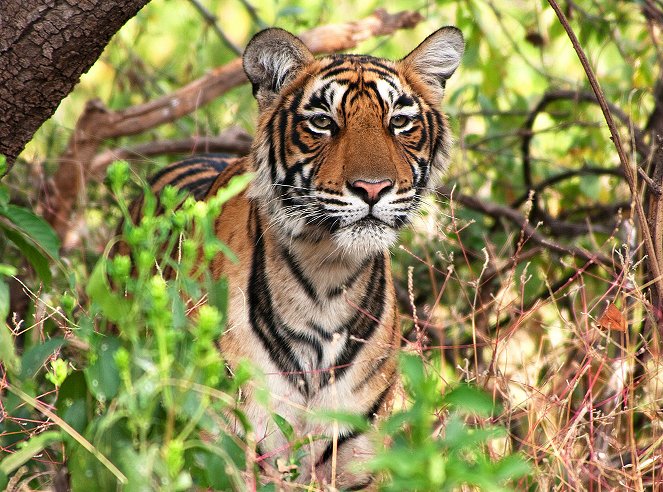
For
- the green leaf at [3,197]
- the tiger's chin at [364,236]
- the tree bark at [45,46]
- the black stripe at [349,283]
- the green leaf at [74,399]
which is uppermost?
the tree bark at [45,46]

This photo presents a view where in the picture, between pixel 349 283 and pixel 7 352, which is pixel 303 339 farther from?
pixel 7 352

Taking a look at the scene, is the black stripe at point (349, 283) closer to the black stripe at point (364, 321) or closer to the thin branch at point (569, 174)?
the black stripe at point (364, 321)

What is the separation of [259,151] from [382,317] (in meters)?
0.66

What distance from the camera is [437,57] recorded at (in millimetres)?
3344

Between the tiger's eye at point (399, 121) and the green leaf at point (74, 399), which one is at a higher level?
the tiger's eye at point (399, 121)

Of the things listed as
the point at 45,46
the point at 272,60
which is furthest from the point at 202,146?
the point at 45,46

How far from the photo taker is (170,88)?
237 inches

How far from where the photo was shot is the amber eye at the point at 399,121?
3.05 meters

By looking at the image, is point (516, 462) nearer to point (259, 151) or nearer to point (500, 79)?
point (259, 151)

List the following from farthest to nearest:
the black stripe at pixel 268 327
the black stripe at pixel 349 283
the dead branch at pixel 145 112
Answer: the dead branch at pixel 145 112 < the black stripe at pixel 349 283 < the black stripe at pixel 268 327

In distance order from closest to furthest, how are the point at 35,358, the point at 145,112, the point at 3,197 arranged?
the point at 35,358, the point at 3,197, the point at 145,112

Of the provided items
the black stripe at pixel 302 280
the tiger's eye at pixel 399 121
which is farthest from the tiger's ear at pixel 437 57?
the black stripe at pixel 302 280

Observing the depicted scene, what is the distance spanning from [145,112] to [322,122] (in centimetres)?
171

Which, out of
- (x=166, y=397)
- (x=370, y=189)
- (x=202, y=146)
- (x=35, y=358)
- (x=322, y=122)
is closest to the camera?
(x=166, y=397)
